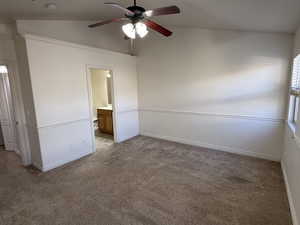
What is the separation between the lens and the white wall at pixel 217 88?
3.25 metres

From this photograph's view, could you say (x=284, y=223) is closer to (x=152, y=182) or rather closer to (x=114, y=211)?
(x=152, y=182)

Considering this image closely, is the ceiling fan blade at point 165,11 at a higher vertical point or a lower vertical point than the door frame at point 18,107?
higher

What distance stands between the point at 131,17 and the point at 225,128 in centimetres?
319

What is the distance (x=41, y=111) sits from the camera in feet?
9.66

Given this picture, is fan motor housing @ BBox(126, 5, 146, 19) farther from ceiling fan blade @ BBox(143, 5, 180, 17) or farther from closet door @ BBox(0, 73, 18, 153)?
closet door @ BBox(0, 73, 18, 153)

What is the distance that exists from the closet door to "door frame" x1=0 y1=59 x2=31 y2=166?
72 centimetres

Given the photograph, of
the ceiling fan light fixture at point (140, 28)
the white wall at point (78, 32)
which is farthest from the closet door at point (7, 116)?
the ceiling fan light fixture at point (140, 28)

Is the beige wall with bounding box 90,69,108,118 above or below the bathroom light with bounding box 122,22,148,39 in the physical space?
below

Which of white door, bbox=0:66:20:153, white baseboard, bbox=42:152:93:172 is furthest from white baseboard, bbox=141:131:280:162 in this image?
white door, bbox=0:66:20:153

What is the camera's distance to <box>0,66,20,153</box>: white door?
3.73 meters

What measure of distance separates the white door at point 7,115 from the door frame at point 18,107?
676 mm

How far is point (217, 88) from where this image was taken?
Result: 3.85 meters

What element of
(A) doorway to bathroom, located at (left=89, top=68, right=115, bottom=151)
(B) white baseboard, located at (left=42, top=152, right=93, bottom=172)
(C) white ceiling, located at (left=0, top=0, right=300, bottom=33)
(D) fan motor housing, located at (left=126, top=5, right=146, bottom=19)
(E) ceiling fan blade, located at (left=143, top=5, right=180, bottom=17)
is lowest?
(B) white baseboard, located at (left=42, top=152, right=93, bottom=172)

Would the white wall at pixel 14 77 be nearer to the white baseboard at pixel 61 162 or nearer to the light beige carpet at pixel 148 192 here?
the light beige carpet at pixel 148 192
